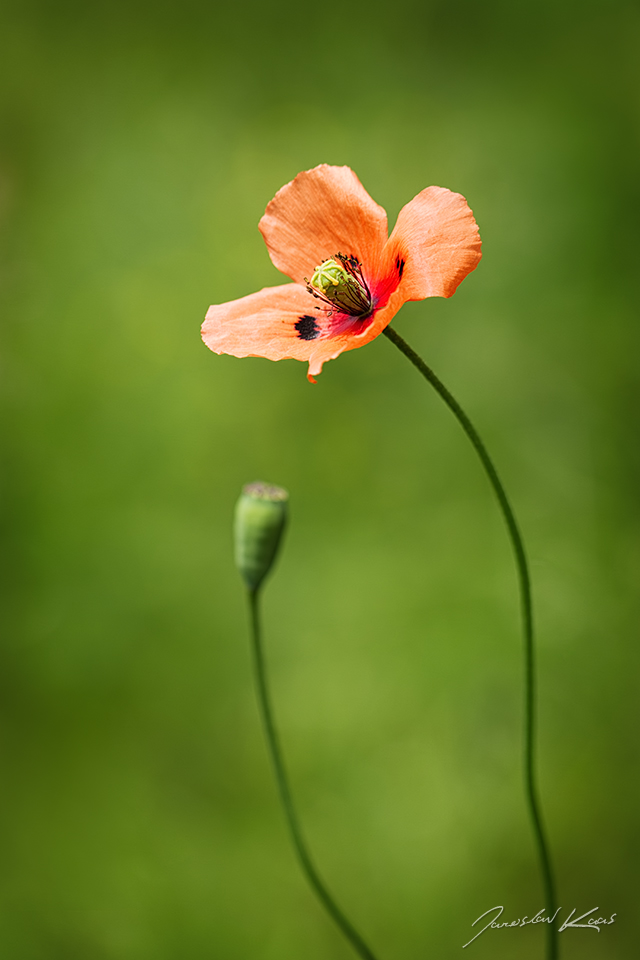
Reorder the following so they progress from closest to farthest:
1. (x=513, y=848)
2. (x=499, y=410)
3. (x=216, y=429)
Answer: (x=513, y=848), (x=499, y=410), (x=216, y=429)

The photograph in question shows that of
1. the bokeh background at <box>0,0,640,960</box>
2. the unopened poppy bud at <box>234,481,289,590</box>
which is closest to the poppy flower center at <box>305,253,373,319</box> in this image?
the unopened poppy bud at <box>234,481,289,590</box>

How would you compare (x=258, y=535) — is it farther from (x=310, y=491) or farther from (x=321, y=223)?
(x=310, y=491)

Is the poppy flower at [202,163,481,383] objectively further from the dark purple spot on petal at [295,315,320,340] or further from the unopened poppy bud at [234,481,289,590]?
the unopened poppy bud at [234,481,289,590]

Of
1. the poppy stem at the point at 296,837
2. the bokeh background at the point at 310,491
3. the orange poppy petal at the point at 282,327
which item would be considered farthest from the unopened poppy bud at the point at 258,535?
the bokeh background at the point at 310,491

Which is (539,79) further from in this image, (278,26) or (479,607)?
(479,607)

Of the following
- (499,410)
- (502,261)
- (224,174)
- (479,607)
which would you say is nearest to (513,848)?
(479,607)

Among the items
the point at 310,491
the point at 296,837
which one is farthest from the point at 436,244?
the point at 310,491
